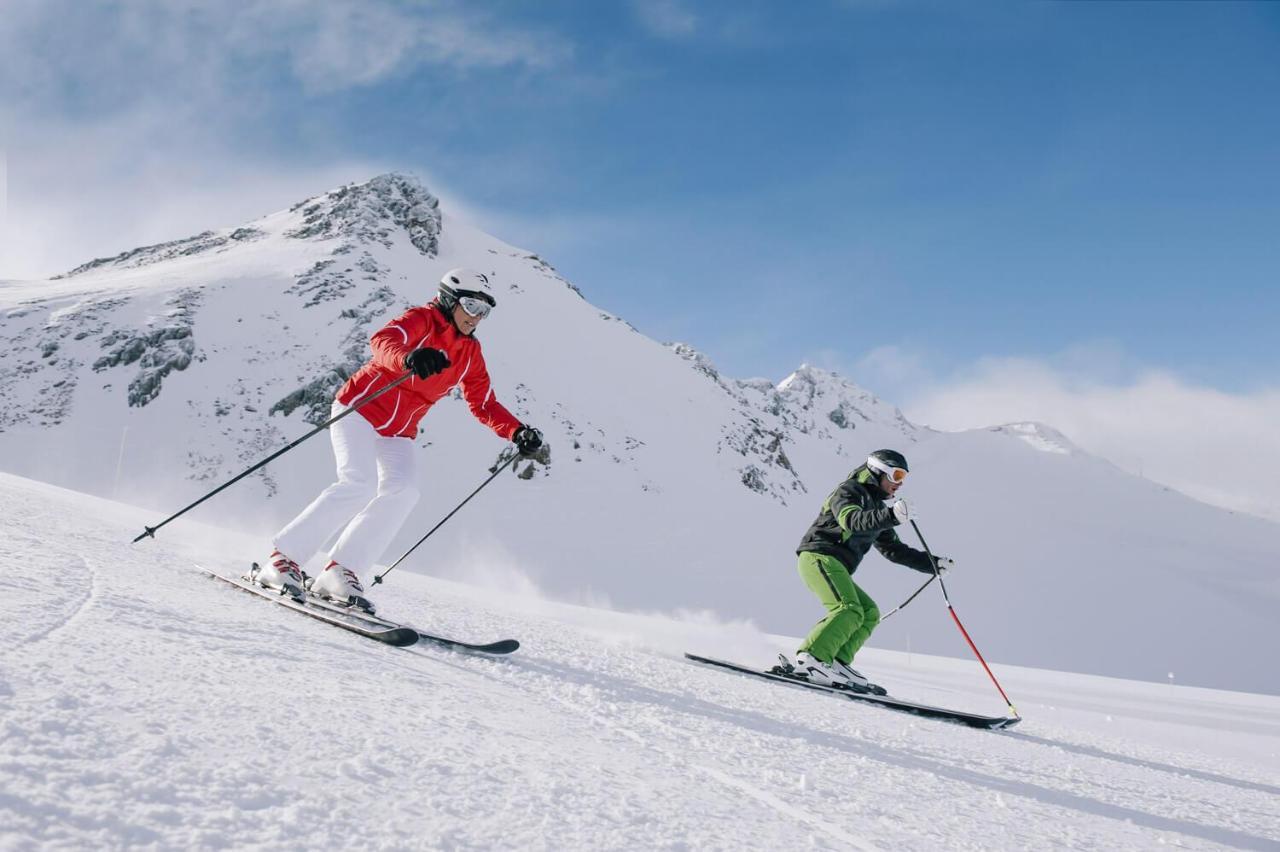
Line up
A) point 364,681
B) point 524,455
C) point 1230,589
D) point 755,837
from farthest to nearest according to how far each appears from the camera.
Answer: point 1230,589, point 524,455, point 364,681, point 755,837

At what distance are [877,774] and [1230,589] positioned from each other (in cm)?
4605

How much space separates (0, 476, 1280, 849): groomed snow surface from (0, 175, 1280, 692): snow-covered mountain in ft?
50.7

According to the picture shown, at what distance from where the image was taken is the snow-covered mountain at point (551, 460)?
78.4 ft

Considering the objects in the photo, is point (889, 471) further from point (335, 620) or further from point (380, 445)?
point (335, 620)

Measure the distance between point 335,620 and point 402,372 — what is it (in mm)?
1614

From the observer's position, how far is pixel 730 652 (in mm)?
7480

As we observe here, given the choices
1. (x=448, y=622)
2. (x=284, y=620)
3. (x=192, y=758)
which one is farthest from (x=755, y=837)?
(x=448, y=622)

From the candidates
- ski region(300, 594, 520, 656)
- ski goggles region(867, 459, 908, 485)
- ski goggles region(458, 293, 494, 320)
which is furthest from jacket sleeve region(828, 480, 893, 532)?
ski goggles region(458, 293, 494, 320)

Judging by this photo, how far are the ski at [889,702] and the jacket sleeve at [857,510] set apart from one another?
126cm

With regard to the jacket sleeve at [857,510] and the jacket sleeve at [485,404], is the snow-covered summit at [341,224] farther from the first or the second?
the jacket sleeve at [857,510]

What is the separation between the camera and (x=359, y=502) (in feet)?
15.8

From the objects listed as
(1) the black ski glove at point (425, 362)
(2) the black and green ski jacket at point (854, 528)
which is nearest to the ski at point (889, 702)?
(2) the black and green ski jacket at point (854, 528)

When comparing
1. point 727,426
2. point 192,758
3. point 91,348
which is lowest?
point 192,758

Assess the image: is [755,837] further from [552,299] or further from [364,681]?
[552,299]
